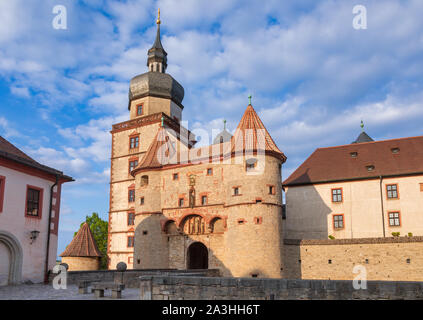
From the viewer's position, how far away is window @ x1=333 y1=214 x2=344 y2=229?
30984 millimetres

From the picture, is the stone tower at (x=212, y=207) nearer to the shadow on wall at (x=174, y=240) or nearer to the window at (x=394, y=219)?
the shadow on wall at (x=174, y=240)

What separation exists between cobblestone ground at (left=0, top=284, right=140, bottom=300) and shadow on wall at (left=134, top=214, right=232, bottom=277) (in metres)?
12.5

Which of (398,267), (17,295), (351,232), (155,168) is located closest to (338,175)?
(351,232)

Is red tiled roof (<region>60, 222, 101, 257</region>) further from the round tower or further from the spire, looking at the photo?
the spire

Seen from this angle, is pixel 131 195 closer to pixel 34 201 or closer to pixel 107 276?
pixel 107 276

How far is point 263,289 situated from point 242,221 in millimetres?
14802

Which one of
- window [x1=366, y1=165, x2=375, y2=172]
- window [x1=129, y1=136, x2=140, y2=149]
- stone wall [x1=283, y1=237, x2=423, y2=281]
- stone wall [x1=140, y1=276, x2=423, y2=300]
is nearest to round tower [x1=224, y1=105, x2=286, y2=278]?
stone wall [x1=283, y1=237, x2=423, y2=281]

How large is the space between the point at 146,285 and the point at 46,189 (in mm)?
9944

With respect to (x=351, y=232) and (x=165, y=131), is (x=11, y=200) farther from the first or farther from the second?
(x=351, y=232)

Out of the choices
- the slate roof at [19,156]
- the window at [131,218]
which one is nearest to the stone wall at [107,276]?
the slate roof at [19,156]

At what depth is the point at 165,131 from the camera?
37125 mm

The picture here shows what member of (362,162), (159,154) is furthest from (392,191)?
(159,154)
